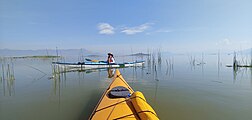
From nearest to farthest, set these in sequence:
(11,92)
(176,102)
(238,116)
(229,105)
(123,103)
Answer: (123,103)
(238,116)
(229,105)
(176,102)
(11,92)

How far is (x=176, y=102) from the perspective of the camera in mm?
5086

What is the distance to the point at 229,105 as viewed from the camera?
15.7 feet

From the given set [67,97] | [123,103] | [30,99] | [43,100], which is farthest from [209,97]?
[30,99]

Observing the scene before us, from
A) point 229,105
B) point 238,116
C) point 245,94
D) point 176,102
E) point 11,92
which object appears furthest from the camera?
point 11,92

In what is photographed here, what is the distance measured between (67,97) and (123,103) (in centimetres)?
377

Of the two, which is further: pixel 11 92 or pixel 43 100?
pixel 11 92

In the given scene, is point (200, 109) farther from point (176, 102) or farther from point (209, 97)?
point (209, 97)

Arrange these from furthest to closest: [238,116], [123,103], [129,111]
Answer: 1. [238,116]
2. [123,103]
3. [129,111]

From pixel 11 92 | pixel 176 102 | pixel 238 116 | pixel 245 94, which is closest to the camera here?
pixel 238 116

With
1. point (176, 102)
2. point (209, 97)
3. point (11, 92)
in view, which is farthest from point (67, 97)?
point (209, 97)

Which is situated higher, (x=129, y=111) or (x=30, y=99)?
(x=129, y=111)

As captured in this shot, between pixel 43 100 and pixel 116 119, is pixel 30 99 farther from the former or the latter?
pixel 116 119

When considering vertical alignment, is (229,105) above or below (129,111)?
below

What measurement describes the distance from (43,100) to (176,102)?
17.2ft
